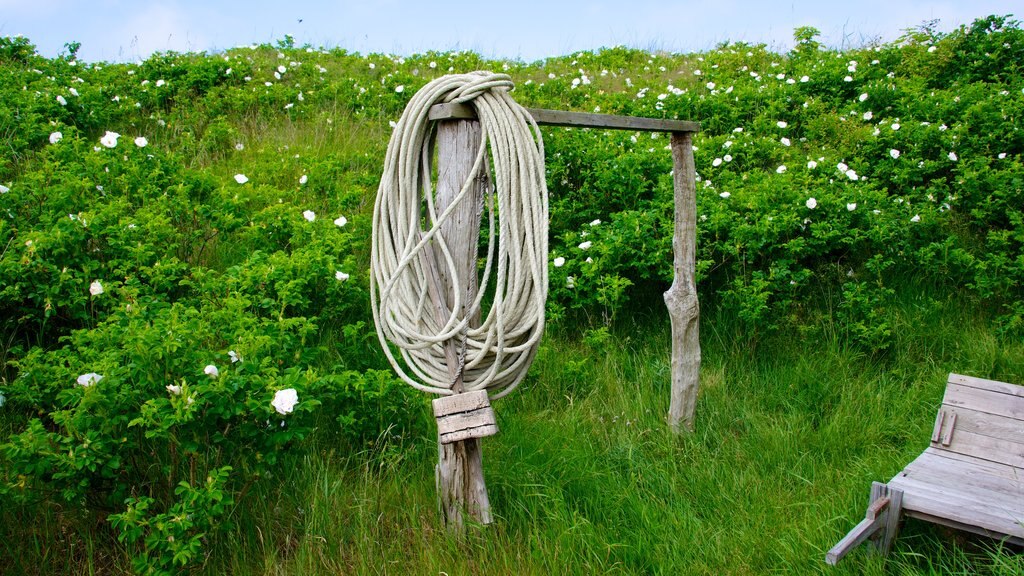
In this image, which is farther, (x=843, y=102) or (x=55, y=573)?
(x=843, y=102)

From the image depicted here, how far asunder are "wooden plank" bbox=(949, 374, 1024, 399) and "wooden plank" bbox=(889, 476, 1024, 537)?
2.64ft

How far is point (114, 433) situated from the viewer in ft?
9.99

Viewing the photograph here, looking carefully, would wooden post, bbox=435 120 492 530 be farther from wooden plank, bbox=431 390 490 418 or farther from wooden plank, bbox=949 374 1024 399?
wooden plank, bbox=949 374 1024 399

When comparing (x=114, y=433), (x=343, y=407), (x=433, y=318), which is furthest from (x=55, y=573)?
(x=433, y=318)

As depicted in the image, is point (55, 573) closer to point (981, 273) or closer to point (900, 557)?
point (900, 557)

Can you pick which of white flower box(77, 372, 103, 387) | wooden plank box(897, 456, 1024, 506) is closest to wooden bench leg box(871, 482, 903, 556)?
wooden plank box(897, 456, 1024, 506)

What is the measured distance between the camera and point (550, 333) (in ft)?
15.9

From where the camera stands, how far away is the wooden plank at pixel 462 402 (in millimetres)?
2787

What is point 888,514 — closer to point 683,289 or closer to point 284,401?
point 683,289

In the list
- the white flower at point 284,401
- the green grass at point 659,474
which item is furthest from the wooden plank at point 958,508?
the white flower at point 284,401

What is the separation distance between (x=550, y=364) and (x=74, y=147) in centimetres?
358

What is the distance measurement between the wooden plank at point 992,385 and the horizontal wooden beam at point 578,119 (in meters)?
1.75

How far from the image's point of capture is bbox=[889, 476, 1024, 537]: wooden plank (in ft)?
9.35

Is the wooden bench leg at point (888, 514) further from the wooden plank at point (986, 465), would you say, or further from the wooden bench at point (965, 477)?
the wooden plank at point (986, 465)
